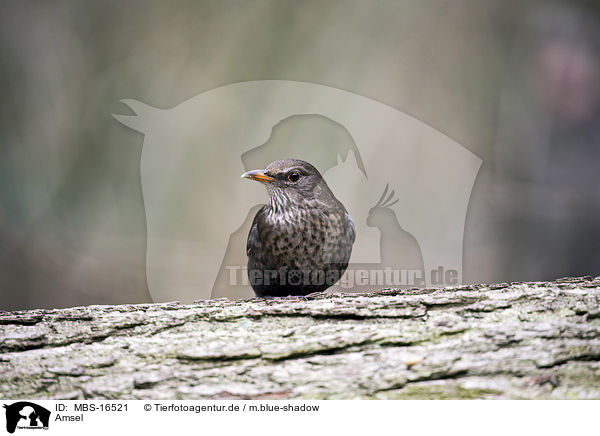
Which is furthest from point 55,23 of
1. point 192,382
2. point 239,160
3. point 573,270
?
point 573,270

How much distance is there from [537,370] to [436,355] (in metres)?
0.32

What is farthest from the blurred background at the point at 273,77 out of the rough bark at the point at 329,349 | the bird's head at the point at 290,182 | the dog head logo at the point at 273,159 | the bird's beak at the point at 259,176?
the rough bark at the point at 329,349

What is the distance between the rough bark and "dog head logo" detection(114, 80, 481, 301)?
131cm

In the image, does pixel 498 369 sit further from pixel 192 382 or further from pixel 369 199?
pixel 369 199

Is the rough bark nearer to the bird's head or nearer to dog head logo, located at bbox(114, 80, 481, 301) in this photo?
the bird's head

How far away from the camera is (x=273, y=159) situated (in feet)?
11.2

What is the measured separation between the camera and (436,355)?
5.49 feet
